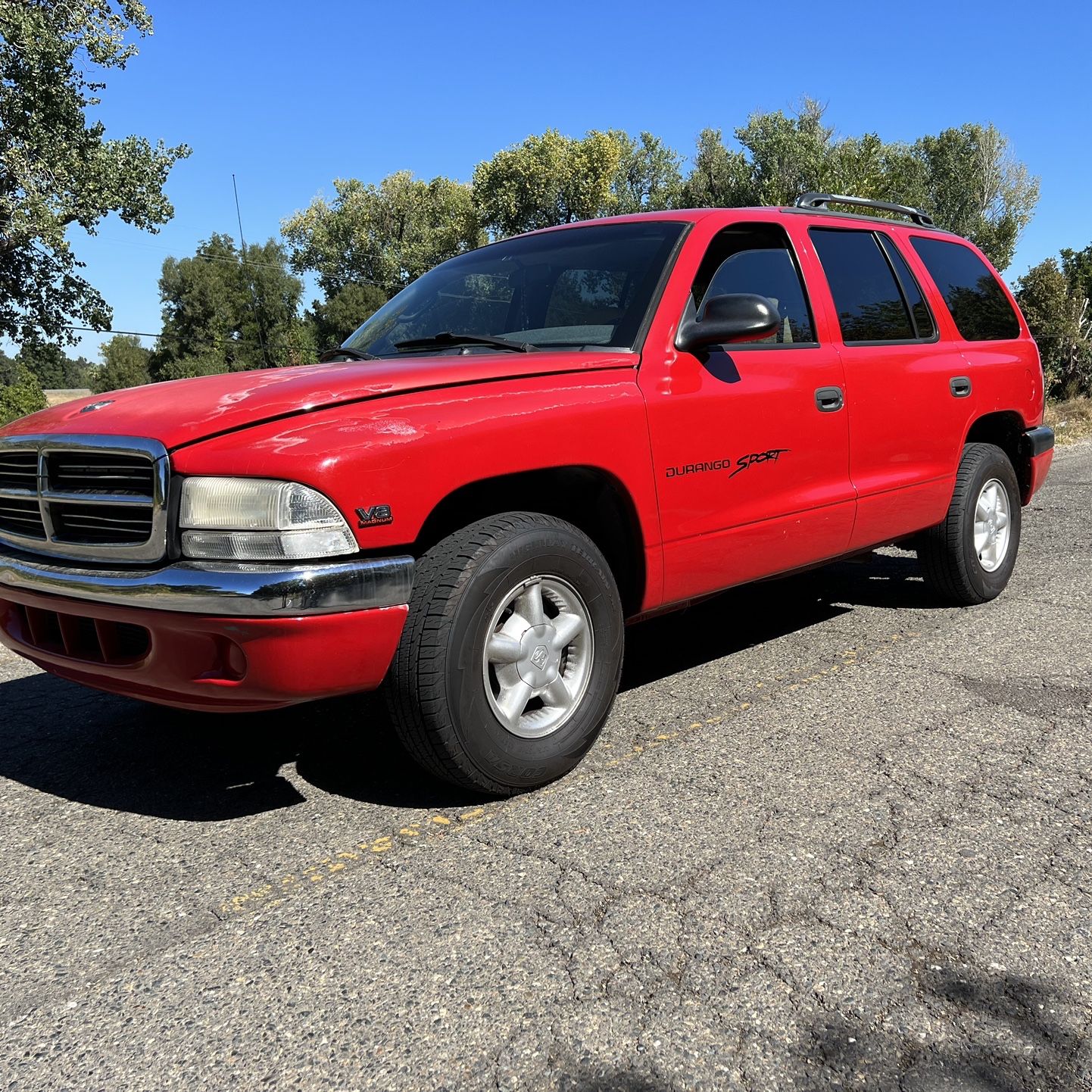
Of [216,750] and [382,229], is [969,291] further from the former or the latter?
[382,229]

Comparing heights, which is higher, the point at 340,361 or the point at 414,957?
the point at 340,361

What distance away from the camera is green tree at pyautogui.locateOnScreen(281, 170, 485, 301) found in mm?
62312

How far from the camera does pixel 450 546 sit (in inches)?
113

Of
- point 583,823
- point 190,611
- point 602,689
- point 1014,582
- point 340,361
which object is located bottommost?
point 1014,582

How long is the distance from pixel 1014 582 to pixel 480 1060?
491 centimetres

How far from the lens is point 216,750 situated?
357 centimetres

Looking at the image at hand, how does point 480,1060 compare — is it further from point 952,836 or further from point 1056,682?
point 1056,682

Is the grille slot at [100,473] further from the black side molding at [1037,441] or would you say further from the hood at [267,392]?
the black side molding at [1037,441]

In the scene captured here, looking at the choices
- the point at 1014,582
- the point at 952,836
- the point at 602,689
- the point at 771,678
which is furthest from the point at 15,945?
the point at 1014,582

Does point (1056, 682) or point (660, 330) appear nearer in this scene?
point (660, 330)

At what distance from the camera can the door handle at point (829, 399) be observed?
13.2ft

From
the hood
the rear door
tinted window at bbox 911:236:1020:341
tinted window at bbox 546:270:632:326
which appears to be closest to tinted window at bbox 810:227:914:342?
the rear door

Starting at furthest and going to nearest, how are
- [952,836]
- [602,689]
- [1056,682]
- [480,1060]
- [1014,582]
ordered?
1. [1014,582]
2. [1056,682]
3. [602,689]
4. [952,836]
5. [480,1060]

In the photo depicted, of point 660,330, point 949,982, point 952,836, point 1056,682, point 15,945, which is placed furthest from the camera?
point 1056,682
